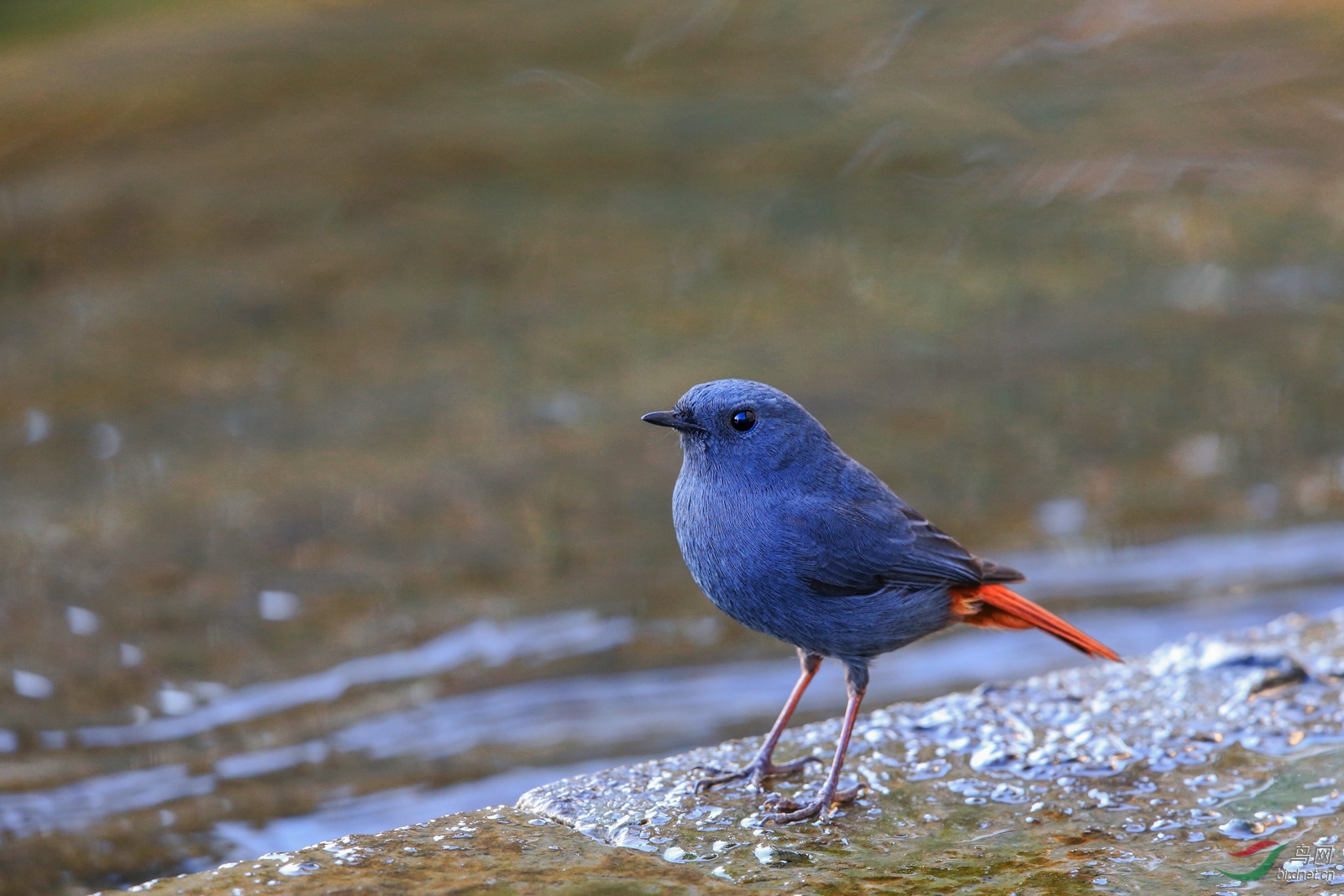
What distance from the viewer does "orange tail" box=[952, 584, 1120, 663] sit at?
4199 mm

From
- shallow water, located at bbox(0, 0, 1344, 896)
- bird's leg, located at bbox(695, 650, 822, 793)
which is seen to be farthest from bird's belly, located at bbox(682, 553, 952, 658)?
shallow water, located at bbox(0, 0, 1344, 896)

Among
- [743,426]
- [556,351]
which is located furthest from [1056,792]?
[556,351]

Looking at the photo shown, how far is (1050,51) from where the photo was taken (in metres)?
12.4

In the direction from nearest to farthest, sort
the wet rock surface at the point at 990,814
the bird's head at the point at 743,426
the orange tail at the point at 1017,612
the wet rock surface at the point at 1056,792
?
the wet rock surface at the point at 990,814
the wet rock surface at the point at 1056,792
the bird's head at the point at 743,426
the orange tail at the point at 1017,612

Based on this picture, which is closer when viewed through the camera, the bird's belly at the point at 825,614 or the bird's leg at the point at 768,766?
the bird's belly at the point at 825,614

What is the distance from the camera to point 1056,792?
13.2 ft

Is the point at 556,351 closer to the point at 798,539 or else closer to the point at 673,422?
the point at 673,422

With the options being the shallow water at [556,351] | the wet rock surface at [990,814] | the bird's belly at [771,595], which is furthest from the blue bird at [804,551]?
the shallow water at [556,351]

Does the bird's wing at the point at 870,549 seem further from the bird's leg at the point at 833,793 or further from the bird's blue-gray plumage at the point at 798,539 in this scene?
the bird's leg at the point at 833,793

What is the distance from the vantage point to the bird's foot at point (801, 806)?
3.82 m

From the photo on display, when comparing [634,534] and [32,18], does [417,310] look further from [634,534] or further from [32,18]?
[32,18]

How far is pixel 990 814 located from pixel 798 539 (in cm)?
93

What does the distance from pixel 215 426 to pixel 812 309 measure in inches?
164

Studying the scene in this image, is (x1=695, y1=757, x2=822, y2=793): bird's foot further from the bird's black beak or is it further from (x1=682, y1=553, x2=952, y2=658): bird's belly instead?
the bird's black beak
